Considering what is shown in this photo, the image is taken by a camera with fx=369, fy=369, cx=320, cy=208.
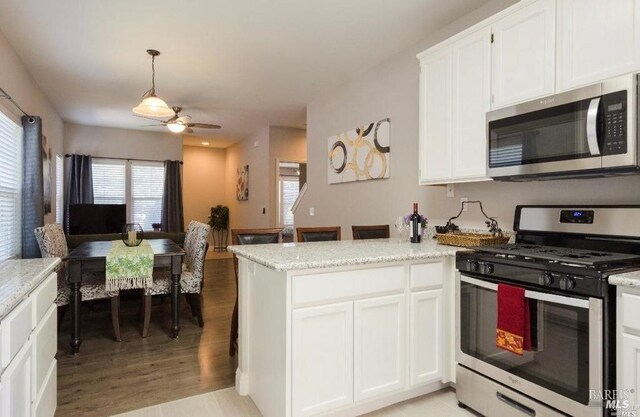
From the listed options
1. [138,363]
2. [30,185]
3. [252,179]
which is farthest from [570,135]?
[252,179]

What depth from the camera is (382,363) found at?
6.64 feet

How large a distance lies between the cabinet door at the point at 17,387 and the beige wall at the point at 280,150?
529 cm

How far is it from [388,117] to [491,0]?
130 centimetres

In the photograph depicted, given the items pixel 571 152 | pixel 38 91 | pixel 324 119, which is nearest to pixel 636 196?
pixel 571 152

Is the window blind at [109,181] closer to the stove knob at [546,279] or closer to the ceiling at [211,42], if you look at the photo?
the ceiling at [211,42]

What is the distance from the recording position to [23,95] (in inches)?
157

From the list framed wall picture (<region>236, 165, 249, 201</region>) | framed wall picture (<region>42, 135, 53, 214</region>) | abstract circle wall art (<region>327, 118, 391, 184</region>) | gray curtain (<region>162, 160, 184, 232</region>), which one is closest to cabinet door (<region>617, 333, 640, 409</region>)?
abstract circle wall art (<region>327, 118, 391, 184</region>)

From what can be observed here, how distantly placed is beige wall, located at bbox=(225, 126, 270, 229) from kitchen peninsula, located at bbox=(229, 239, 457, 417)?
15.3ft

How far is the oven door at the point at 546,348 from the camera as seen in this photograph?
1552 millimetres

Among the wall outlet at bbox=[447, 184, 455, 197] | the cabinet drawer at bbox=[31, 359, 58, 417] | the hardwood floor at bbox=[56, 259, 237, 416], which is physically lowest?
the hardwood floor at bbox=[56, 259, 237, 416]

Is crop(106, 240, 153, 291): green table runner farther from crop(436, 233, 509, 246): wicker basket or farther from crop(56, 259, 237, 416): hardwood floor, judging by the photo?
crop(436, 233, 509, 246): wicker basket

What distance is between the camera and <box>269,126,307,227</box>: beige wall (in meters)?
6.66

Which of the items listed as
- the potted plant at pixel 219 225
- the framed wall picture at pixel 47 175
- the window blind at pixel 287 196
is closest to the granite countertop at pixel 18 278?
the framed wall picture at pixel 47 175

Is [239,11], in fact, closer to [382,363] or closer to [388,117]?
[388,117]
